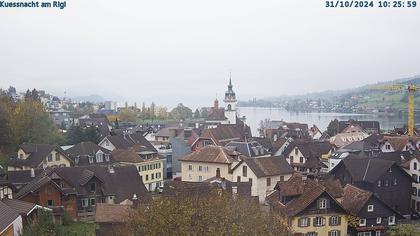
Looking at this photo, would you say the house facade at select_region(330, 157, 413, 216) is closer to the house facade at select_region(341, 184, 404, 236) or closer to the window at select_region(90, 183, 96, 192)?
the house facade at select_region(341, 184, 404, 236)

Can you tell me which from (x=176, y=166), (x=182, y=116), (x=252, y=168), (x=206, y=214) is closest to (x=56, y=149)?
(x=176, y=166)

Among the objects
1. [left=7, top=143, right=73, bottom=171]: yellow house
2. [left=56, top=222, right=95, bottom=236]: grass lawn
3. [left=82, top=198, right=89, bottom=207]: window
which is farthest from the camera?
[left=7, top=143, right=73, bottom=171]: yellow house

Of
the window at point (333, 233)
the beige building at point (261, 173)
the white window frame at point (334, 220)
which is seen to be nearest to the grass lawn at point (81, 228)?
the beige building at point (261, 173)

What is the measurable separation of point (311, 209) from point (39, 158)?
28.0 m

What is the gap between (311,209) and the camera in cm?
3133

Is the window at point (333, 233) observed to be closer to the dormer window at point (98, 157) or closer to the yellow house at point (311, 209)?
the yellow house at point (311, 209)

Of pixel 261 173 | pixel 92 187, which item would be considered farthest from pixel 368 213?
pixel 92 187

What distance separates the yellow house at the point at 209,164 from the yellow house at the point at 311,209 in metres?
12.7

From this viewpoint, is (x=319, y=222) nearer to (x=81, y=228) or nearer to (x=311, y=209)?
(x=311, y=209)

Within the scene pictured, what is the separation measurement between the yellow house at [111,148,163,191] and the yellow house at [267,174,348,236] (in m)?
19.6

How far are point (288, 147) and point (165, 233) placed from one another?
4034 cm

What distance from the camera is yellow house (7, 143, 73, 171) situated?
47.5 m

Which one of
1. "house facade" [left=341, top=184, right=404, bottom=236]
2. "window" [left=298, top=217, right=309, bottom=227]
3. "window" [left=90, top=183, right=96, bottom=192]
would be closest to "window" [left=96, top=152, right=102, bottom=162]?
"window" [left=90, top=183, right=96, bottom=192]

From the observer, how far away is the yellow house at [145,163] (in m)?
49.2
